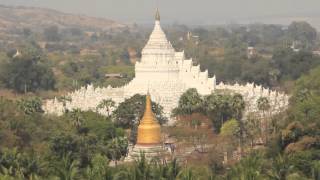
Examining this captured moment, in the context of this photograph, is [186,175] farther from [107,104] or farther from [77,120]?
[107,104]

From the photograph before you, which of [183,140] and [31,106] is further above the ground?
[31,106]

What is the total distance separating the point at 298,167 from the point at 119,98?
31.2 metres

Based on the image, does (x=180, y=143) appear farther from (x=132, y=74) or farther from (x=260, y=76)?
(x=132, y=74)

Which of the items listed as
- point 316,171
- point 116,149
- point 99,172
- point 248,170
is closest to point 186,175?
point 248,170

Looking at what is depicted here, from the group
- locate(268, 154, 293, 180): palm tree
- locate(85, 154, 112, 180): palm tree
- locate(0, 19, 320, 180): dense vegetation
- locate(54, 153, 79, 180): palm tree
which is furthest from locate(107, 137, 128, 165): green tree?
locate(268, 154, 293, 180): palm tree

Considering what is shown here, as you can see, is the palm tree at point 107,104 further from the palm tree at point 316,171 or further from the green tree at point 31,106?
the palm tree at point 316,171

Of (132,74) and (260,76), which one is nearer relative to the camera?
(260,76)

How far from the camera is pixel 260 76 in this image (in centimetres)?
11325

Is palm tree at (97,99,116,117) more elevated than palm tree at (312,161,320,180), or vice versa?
palm tree at (312,161,320,180)

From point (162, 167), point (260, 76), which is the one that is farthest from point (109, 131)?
point (260, 76)

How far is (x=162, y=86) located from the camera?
81.1 meters

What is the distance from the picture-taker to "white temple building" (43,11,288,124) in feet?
256

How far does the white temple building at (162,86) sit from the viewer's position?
256ft

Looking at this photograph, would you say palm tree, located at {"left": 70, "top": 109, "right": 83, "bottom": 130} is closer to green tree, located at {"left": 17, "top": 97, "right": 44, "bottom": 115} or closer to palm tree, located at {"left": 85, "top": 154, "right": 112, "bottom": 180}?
green tree, located at {"left": 17, "top": 97, "right": 44, "bottom": 115}
